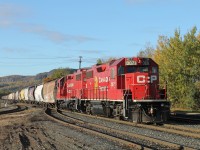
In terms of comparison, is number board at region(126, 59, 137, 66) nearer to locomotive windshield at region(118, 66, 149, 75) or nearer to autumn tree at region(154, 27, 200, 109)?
locomotive windshield at region(118, 66, 149, 75)

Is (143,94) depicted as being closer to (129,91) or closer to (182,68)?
(129,91)

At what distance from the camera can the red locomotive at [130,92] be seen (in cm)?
1894

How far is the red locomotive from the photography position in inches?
746

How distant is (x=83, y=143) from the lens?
11.9m

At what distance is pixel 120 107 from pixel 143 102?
6.57 feet

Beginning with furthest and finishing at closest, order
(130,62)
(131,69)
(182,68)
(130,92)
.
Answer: (182,68), (131,69), (130,62), (130,92)

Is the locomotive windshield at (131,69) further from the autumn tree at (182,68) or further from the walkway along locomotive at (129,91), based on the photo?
the autumn tree at (182,68)

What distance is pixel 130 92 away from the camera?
19750mm

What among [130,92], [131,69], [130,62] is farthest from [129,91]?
[130,62]

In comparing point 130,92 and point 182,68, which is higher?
point 182,68

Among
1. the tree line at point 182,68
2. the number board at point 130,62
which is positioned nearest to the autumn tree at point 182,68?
the tree line at point 182,68

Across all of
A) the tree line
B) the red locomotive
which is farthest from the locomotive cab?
the tree line

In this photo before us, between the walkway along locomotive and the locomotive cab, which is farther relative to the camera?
the walkway along locomotive

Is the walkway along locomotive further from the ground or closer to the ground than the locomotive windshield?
closer to the ground
